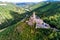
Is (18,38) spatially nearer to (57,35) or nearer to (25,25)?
(25,25)

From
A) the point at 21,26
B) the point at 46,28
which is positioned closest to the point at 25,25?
the point at 21,26

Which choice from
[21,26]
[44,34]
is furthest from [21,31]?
[44,34]

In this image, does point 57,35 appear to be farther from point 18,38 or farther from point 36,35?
point 18,38

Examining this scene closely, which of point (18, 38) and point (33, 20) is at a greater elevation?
point (33, 20)

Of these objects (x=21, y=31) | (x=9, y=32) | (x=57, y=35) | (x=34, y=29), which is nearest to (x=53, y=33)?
(x=57, y=35)

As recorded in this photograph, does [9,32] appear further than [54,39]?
Yes

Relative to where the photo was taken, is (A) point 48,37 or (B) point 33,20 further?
(B) point 33,20

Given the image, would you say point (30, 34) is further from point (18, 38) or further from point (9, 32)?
point (9, 32)
